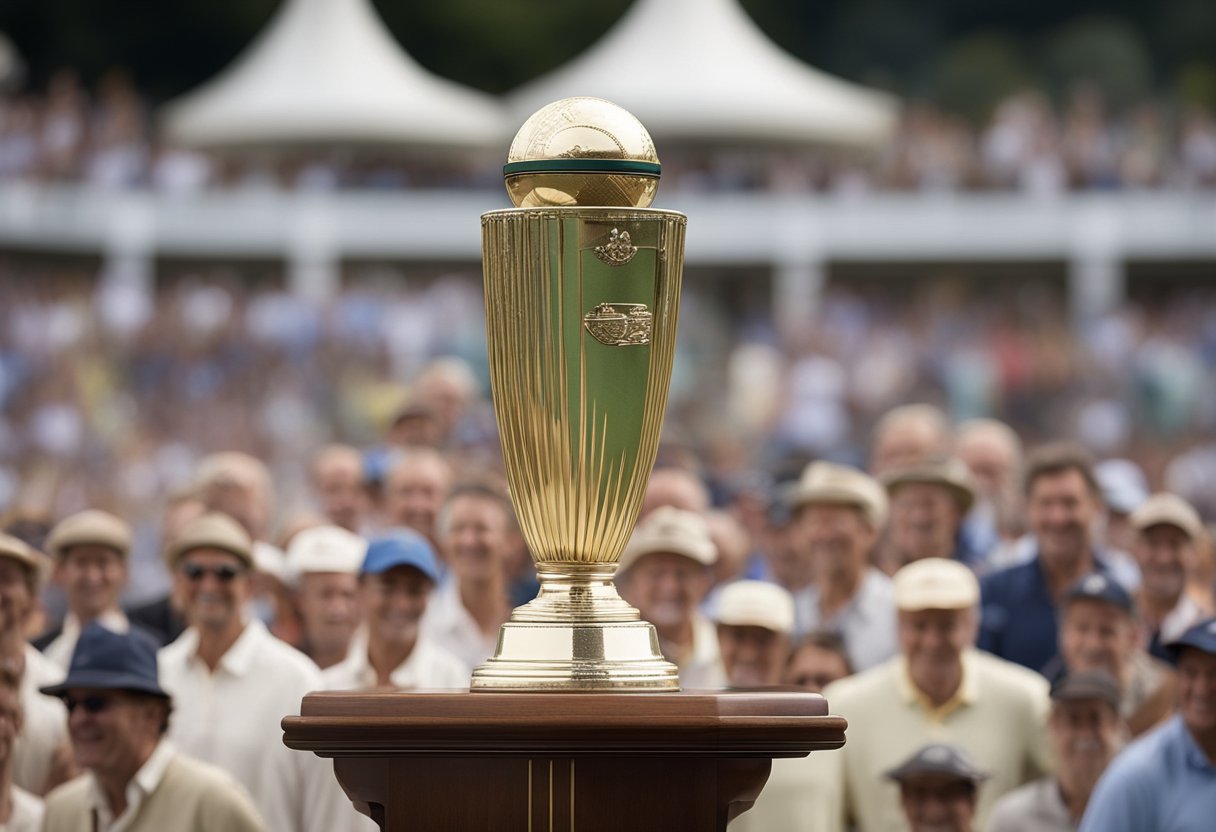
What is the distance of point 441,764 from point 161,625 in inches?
203

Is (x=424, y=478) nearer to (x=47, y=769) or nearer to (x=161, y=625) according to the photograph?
(x=161, y=625)

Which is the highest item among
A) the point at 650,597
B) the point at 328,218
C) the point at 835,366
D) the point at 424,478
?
the point at 328,218

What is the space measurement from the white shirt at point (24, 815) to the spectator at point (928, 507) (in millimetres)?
3634

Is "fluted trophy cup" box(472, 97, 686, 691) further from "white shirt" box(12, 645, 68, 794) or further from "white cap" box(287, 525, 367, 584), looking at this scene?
"white cap" box(287, 525, 367, 584)

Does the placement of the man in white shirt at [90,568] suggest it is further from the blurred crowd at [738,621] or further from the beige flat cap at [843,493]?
the beige flat cap at [843,493]

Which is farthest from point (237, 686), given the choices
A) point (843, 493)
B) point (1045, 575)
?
point (1045, 575)

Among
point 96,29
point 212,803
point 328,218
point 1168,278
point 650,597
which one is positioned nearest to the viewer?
point 212,803

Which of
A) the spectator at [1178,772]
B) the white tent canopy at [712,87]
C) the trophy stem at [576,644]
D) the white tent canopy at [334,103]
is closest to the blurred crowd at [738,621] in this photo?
the spectator at [1178,772]

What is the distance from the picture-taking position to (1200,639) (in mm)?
5973

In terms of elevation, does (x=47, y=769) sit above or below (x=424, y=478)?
below

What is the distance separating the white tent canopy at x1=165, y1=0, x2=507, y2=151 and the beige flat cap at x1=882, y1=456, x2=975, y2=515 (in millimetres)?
10291

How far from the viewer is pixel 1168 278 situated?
3409 centimetres

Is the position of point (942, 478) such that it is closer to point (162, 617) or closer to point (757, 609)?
point (757, 609)

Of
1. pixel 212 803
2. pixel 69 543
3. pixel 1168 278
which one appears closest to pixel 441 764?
pixel 212 803
